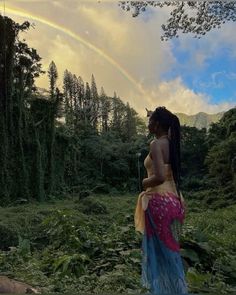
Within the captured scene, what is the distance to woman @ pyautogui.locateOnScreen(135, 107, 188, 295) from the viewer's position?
3242 mm

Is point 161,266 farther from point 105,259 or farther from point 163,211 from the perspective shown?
point 105,259

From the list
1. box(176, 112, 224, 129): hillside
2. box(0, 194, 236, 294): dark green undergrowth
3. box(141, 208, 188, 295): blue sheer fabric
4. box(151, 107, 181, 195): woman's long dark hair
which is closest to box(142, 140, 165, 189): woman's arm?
box(151, 107, 181, 195): woman's long dark hair

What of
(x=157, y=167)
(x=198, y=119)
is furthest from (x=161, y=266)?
(x=198, y=119)

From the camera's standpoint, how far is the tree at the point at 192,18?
5773 millimetres

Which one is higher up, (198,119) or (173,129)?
(198,119)

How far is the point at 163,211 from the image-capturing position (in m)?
3.27

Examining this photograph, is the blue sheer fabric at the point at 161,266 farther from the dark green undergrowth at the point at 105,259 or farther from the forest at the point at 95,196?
the forest at the point at 95,196

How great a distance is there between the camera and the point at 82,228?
21.0 feet

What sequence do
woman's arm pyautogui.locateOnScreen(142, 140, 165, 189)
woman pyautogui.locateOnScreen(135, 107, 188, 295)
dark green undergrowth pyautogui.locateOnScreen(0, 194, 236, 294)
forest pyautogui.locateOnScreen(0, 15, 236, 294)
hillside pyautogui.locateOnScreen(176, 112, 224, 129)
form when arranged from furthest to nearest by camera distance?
hillside pyautogui.locateOnScreen(176, 112, 224, 129) < forest pyautogui.locateOnScreen(0, 15, 236, 294) < dark green undergrowth pyautogui.locateOnScreen(0, 194, 236, 294) < woman pyautogui.locateOnScreen(135, 107, 188, 295) < woman's arm pyautogui.locateOnScreen(142, 140, 165, 189)

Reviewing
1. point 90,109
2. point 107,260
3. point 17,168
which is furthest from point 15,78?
point 107,260

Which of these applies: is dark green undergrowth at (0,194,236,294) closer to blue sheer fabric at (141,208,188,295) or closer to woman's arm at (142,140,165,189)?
blue sheer fabric at (141,208,188,295)

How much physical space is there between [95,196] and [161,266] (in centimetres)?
500

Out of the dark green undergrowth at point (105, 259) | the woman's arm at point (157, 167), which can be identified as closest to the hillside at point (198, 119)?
the dark green undergrowth at point (105, 259)

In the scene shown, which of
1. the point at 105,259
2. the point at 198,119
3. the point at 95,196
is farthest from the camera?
the point at 95,196
